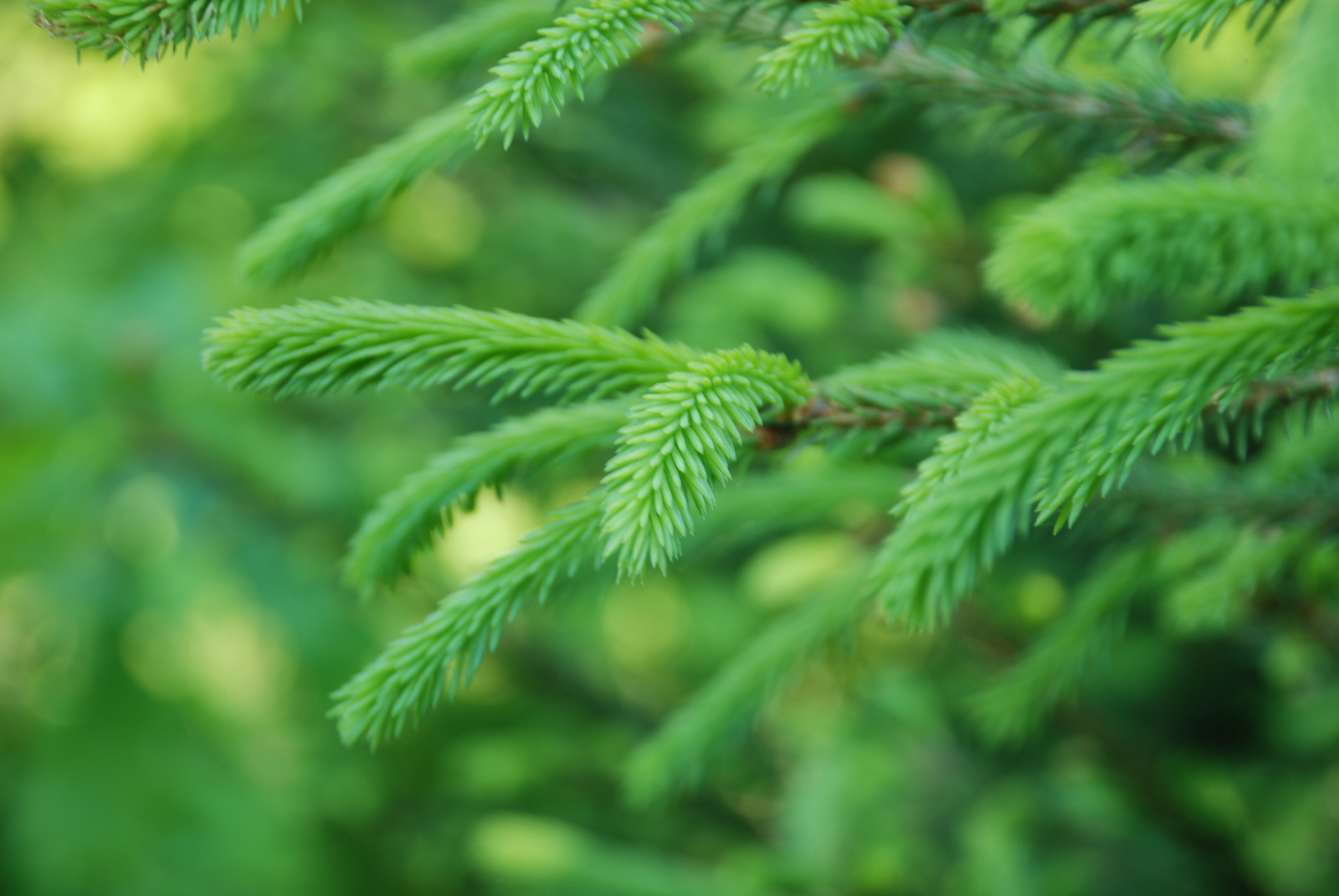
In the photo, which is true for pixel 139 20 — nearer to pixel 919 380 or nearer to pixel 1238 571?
pixel 919 380

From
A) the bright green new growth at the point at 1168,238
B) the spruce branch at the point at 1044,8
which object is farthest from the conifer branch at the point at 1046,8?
the bright green new growth at the point at 1168,238

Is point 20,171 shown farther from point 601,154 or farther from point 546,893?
point 546,893

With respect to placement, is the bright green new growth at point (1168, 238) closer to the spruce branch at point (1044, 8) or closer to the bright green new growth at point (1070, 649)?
the spruce branch at point (1044, 8)

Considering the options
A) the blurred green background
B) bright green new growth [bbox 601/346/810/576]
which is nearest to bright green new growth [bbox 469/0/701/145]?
bright green new growth [bbox 601/346/810/576]

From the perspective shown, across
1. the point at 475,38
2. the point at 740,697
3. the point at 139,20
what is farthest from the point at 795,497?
the point at 139,20

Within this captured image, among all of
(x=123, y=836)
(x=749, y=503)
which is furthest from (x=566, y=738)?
(x=749, y=503)
